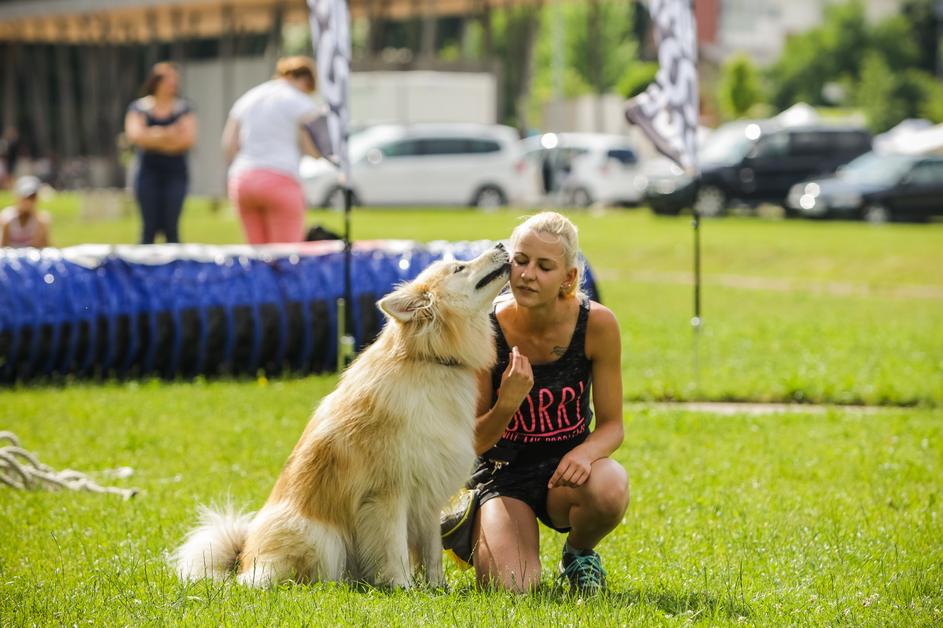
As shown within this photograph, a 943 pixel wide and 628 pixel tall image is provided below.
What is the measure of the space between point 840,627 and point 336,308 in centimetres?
647

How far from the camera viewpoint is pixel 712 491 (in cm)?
672

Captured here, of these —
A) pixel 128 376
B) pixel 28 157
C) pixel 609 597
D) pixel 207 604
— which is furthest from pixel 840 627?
pixel 28 157

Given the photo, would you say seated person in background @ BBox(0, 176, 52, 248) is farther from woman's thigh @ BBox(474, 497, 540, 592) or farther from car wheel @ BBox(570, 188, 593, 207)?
car wheel @ BBox(570, 188, 593, 207)

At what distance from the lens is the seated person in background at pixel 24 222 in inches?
525

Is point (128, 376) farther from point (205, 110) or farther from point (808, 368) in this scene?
point (205, 110)

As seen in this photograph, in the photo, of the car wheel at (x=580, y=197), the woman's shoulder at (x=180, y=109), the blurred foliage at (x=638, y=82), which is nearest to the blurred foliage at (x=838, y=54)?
the blurred foliage at (x=638, y=82)

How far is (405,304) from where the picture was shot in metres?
4.77

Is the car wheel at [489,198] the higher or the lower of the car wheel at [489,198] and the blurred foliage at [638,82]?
the lower

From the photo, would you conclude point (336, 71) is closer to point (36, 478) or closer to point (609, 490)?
point (36, 478)

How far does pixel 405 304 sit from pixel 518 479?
96 centimetres

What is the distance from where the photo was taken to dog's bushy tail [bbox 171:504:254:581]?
4.93 m

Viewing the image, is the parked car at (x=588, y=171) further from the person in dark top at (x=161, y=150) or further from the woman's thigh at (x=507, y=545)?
the woman's thigh at (x=507, y=545)

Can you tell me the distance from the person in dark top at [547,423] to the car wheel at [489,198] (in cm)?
2794

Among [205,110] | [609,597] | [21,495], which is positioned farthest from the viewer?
[205,110]
